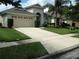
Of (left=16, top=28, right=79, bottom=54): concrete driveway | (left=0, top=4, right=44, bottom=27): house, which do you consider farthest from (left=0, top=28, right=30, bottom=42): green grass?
(left=0, top=4, right=44, bottom=27): house

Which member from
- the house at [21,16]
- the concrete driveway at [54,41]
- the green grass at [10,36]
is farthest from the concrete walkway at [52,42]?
the house at [21,16]

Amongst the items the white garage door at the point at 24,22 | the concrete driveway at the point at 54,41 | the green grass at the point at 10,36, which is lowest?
the concrete driveway at the point at 54,41

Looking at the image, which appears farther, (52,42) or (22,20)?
(22,20)

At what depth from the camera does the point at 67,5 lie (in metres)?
45.0

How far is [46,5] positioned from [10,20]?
14213mm

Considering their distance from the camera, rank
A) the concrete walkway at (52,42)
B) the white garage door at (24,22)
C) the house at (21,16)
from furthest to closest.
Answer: the white garage door at (24,22) < the house at (21,16) < the concrete walkway at (52,42)

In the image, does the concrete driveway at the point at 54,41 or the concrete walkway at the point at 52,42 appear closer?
the concrete walkway at the point at 52,42

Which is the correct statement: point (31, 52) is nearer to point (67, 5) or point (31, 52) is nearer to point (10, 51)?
point (10, 51)

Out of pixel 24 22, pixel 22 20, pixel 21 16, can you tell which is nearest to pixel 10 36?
pixel 22 20

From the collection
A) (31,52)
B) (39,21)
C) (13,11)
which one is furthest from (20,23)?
(31,52)

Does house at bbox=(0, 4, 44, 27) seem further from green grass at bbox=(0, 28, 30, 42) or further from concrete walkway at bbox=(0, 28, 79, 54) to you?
concrete walkway at bbox=(0, 28, 79, 54)

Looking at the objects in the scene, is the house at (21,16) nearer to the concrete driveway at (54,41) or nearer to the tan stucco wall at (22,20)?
the tan stucco wall at (22,20)

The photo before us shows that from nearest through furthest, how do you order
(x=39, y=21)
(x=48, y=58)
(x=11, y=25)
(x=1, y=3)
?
(x=1, y=3) < (x=48, y=58) < (x=11, y=25) < (x=39, y=21)

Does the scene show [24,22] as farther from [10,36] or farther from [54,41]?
[54,41]
